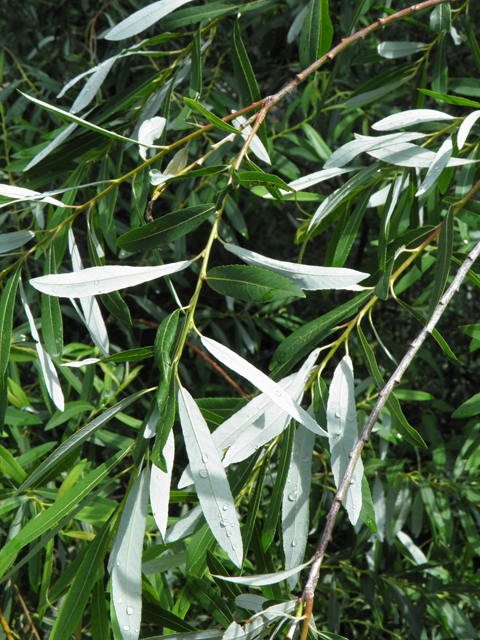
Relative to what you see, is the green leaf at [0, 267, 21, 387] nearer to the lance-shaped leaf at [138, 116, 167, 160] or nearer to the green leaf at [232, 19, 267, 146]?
the lance-shaped leaf at [138, 116, 167, 160]

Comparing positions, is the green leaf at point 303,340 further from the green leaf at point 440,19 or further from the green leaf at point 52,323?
the green leaf at point 440,19

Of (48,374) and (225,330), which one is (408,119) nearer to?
(48,374)

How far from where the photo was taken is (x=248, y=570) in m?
0.98

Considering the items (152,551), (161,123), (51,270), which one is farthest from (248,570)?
(161,123)

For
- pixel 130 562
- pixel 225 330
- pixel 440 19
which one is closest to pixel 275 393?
pixel 130 562

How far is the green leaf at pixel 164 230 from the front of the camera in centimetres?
43

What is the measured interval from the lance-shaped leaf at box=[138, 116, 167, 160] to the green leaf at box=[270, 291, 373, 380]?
22 centimetres

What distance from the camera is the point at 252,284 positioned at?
405 mm

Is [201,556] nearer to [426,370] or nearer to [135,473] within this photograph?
[135,473]

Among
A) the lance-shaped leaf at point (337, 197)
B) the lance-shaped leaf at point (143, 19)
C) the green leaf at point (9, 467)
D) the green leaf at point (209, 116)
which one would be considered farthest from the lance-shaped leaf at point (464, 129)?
the green leaf at point (9, 467)

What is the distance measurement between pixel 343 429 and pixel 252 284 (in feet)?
0.57

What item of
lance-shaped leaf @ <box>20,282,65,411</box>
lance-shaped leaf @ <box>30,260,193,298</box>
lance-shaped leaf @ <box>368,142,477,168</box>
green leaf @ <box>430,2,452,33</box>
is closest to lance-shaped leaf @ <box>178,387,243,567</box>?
lance-shaped leaf @ <box>30,260,193,298</box>

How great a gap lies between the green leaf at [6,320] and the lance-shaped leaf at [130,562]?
207 millimetres

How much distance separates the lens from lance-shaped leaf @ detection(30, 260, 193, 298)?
0.39 meters
